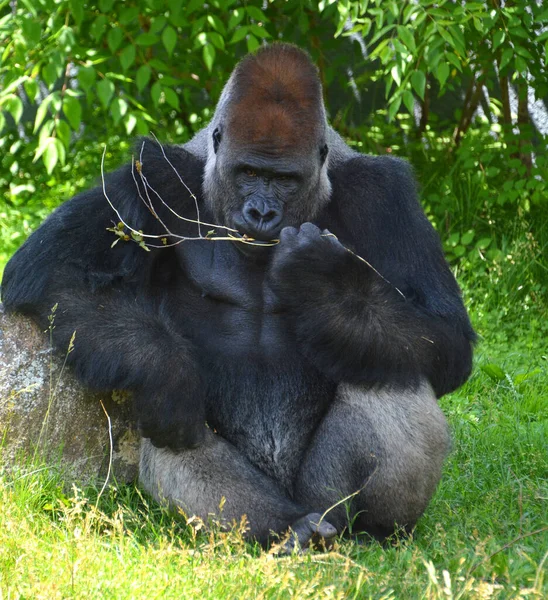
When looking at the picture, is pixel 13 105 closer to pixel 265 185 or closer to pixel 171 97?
pixel 171 97

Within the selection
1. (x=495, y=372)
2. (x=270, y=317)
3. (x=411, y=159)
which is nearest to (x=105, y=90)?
(x=270, y=317)

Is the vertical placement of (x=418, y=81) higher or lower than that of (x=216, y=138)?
higher

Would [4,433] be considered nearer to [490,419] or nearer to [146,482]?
[146,482]

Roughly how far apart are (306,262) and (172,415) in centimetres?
62

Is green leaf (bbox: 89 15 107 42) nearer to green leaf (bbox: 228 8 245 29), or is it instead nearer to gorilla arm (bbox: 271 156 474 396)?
green leaf (bbox: 228 8 245 29)

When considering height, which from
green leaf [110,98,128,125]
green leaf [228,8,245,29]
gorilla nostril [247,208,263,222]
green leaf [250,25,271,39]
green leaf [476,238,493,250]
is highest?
green leaf [228,8,245,29]

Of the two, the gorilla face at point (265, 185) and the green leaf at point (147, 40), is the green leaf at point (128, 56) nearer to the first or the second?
the green leaf at point (147, 40)

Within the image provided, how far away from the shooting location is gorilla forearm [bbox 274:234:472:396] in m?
2.90

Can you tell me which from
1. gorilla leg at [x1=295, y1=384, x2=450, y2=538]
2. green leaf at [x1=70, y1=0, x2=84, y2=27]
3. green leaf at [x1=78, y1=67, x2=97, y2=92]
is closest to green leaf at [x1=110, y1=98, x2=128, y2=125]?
green leaf at [x1=78, y1=67, x2=97, y2=92]

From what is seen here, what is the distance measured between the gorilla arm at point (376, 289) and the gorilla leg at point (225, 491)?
0.42m

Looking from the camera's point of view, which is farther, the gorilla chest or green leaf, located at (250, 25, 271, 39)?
green leaf, located at (250, 25, 271, 39)

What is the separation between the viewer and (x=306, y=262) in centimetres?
287

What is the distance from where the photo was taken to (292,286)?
2.91 meters

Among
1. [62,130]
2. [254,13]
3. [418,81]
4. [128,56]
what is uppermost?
[254,13]
